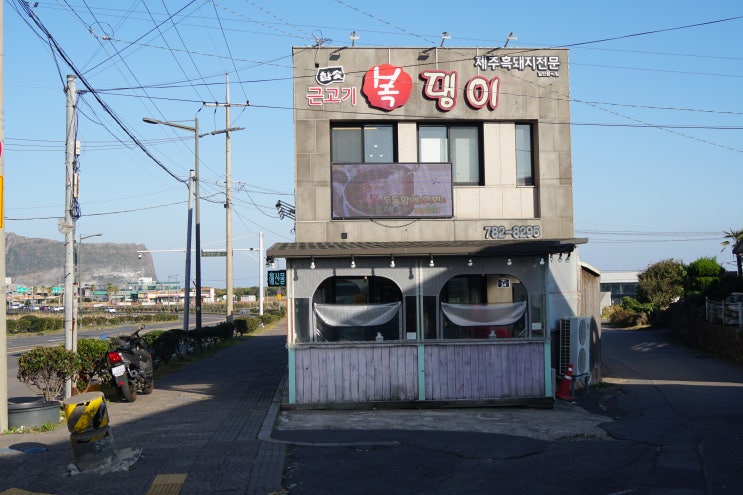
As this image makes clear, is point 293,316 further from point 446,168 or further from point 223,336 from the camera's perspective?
point 223,336

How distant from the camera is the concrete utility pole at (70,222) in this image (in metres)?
14.8

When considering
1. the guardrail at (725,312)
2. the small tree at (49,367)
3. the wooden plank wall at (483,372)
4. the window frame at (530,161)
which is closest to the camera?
the small tree at (49,367)

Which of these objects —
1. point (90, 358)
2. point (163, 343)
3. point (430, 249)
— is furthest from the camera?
point (163, 343)

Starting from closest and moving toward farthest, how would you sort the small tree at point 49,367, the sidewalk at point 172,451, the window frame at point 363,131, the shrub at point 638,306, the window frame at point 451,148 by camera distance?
the sidewalk at point 172,451
the small tree at point 49,367
the window frame at point 363,131
the window frame at point 451,148
the shrub at point 638,306

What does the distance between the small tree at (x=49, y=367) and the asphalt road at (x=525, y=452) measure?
4109mm

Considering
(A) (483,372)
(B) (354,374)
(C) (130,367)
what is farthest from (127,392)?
(A) (483,372)

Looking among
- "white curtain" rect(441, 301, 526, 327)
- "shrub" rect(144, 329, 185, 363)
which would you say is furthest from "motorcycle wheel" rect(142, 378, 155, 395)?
"white curtain" rect(441, 301, 526, 327)

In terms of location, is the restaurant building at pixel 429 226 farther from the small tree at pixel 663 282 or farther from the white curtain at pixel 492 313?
the small tree at pixel 663 282

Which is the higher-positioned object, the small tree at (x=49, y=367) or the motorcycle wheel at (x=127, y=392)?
the small tree at (x=49, y=367)

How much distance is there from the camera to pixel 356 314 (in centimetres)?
1484

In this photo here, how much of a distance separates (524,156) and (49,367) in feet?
35.5

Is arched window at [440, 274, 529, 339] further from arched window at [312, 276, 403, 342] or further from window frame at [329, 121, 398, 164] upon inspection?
window frame at [329, 121, 398, 164]

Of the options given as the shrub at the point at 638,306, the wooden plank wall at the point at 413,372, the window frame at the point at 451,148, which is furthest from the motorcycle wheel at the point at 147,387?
the shrub at the point at 638,306

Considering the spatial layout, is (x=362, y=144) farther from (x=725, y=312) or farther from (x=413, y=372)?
(x=725, y=312)
